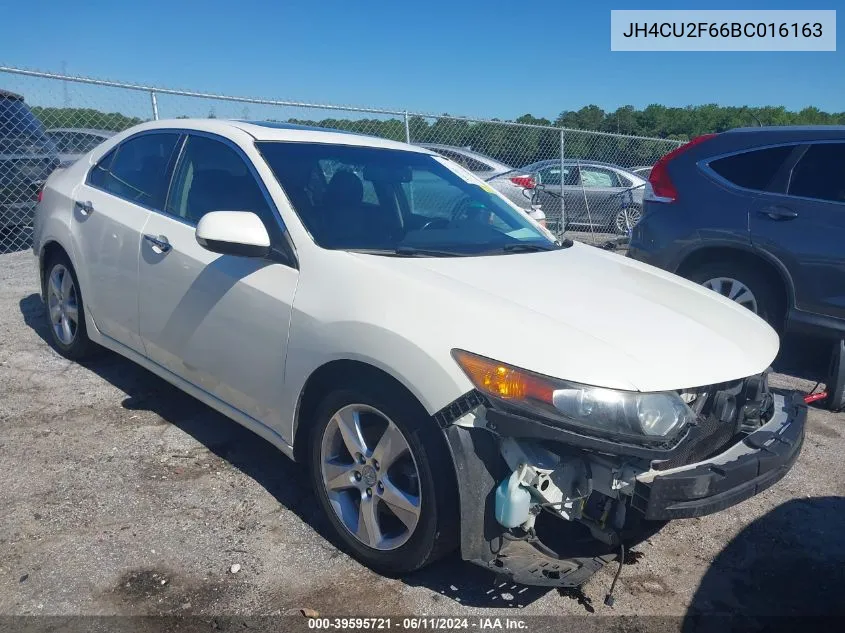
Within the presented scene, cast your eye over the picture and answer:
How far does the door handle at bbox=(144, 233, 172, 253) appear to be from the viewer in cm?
349

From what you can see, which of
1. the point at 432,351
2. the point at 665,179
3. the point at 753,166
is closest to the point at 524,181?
the point at 665,179

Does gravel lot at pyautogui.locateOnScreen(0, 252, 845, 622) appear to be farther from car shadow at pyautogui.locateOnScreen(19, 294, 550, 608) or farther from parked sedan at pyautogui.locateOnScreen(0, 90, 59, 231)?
parked sedan at pyautogui.locateOnScreen(0, 90, 59, 231)

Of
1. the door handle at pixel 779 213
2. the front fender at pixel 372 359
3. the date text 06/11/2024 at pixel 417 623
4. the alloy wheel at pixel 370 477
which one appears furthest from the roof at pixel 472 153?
the date text 06/11/2024 at pixel 417 623

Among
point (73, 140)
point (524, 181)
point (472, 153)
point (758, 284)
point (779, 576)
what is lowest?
point (779, 576)

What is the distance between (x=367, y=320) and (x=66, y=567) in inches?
58.8

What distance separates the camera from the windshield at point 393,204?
10.1ft

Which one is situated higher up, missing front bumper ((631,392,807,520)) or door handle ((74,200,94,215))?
door handle ((74,200,94,215))

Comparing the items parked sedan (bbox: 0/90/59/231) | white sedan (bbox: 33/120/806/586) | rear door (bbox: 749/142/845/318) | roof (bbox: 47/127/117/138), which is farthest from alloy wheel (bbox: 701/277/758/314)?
parked sedan (bbox: 0/90/59/231)

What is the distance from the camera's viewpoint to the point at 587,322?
2.47m

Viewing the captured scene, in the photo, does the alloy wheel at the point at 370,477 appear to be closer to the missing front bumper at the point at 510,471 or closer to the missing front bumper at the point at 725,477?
the missing front bumper at the point at 510,471

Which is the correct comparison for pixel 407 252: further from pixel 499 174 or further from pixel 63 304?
pixel 499 174

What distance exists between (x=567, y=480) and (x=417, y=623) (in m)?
0.75

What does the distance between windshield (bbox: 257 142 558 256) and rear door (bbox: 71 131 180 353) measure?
894mm

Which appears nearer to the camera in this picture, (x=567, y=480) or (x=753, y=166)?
(x=567, y=480)
